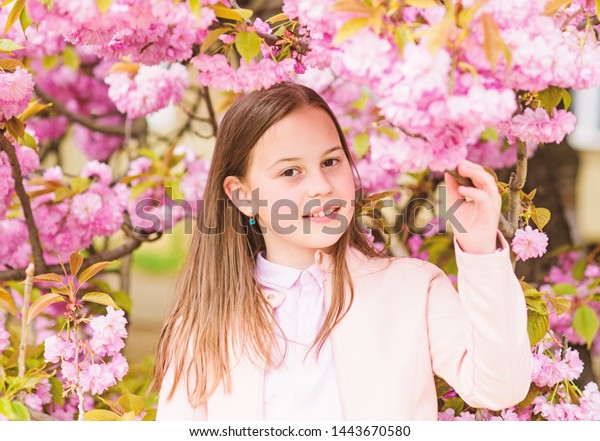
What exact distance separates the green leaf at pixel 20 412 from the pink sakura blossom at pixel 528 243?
1175 mm

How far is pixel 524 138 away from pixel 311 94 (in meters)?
0.60

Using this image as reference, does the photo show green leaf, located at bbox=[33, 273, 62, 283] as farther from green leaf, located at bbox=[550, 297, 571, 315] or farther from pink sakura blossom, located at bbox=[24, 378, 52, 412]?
green leaf, located at bbox=[550, 297, 571, 315]

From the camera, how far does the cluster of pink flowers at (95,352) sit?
1966 millimetres

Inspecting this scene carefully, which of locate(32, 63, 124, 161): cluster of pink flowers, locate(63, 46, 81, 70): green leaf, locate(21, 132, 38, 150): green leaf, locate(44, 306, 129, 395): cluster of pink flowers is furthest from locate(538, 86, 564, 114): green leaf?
locate(32, 63, 124, 161): cluster of pink flowers

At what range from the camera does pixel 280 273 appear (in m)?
1.93

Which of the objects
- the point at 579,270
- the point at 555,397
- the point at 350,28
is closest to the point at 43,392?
the point at 555,397

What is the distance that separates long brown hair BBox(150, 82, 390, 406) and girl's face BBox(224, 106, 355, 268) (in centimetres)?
4

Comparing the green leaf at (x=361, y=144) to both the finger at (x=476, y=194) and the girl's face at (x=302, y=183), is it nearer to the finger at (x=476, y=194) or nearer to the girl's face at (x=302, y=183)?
the girl's face at (x=302, y=183)

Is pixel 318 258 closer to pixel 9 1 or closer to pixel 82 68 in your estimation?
pixel 9 1

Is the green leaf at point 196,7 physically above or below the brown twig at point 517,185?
above

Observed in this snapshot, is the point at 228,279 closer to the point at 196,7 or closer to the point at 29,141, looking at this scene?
the point at 196,7

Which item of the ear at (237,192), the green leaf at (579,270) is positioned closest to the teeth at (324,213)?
the ear at (237,192)

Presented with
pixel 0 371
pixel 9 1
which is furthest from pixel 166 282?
pixel 9 1

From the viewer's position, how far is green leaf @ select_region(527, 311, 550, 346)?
1927 millimetres
